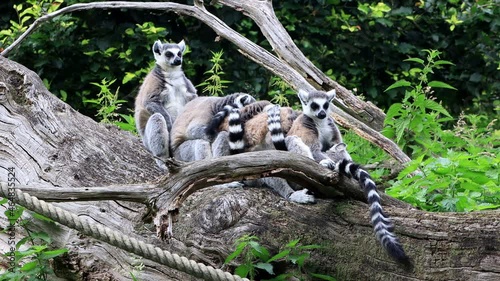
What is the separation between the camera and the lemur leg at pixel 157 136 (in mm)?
5984

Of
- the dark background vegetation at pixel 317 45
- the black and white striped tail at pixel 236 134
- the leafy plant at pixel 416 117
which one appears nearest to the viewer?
the black and white striped tail at pixel 236 134

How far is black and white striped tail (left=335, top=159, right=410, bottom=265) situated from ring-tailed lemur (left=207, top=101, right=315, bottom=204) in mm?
625

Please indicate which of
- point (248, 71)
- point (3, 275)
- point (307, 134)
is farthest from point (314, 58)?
point (3, 275)

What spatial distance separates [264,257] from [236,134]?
1.22 m

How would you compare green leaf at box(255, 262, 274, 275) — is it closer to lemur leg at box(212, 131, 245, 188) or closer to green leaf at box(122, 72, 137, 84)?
lemur leg at box(212, 131, 245, 188)

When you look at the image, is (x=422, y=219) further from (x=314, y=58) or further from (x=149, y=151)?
(x=314, y=58)

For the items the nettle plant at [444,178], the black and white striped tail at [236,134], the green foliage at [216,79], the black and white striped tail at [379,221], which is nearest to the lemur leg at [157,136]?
the green foliage at [216,79]

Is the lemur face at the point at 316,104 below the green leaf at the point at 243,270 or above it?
above

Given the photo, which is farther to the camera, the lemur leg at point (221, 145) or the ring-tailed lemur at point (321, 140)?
the lemur leg at point (221, 145)

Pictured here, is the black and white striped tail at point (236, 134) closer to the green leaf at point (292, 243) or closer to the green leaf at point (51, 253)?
the green leaf at point (292, 243)

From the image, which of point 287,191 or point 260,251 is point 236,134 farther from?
point 260,251

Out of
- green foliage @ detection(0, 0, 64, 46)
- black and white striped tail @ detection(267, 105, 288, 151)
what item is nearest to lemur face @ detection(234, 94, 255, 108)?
black and white striped tail @ detection(267, 105, 288, 151)

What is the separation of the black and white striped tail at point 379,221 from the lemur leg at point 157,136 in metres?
1.99

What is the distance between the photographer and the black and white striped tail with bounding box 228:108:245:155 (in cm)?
516
